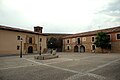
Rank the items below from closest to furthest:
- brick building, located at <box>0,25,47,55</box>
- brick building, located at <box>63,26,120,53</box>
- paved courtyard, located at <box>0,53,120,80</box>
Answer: paved courtyard, located at <box>0,53,120,80</box> < brick building, located at <box>0,25,47,55</box> < brick building, located at <box>63,26,120,53</box>

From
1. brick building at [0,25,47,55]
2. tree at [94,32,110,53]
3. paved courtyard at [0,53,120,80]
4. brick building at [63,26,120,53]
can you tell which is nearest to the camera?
paved courtyard at [0,53,120,80]

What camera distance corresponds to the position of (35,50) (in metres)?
39.8

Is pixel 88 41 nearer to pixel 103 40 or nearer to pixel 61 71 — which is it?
pixel 103 40

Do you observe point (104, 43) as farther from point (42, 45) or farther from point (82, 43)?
point (42, 45)

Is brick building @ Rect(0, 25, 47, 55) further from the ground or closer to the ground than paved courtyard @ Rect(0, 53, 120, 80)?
further from the ground

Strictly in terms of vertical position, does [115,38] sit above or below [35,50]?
above

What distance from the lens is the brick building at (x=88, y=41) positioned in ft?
115

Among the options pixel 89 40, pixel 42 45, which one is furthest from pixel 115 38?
pixel 42 45

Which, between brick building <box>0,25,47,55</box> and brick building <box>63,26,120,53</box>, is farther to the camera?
brick building <box>63,26,120,53</box>

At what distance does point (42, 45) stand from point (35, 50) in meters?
3.11

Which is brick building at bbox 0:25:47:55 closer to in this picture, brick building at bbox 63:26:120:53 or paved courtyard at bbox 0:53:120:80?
brick building at bbox 63:26:120:53

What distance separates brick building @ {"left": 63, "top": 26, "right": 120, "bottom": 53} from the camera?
34969mm

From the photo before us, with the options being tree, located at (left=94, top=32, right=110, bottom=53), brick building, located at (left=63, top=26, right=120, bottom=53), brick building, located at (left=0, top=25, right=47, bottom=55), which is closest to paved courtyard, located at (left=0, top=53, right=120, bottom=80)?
brick building, located at (left=0, top=25, right=47, bottom=55)

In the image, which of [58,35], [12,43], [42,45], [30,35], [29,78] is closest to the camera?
[29,78]
